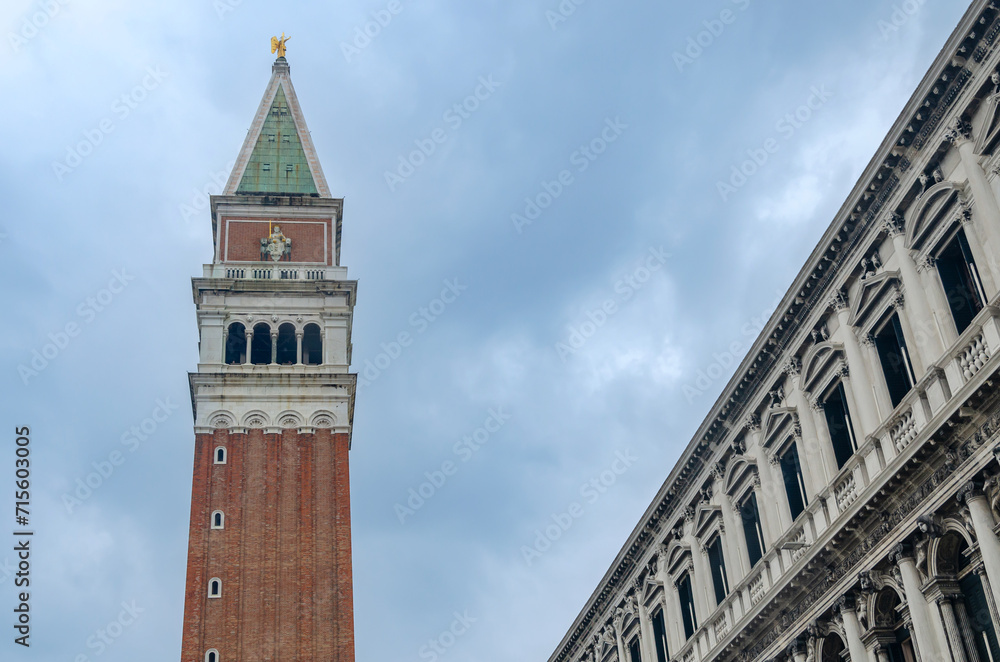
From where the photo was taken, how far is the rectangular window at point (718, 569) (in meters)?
32.8

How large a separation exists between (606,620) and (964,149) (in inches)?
936

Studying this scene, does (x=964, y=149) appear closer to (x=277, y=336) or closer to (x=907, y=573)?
(x=907, y=573)

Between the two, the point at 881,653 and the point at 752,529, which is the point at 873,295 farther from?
the point at 752,529

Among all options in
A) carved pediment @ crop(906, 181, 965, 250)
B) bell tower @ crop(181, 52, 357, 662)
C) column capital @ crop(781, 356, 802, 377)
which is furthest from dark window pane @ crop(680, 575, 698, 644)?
bell tower @ crop(181, 52, 357, 662)

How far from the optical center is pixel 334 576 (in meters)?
61.7

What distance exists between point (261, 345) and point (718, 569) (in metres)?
40.9

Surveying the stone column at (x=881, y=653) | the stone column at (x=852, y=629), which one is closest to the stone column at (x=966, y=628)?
the stone column at (x=881, y=653)

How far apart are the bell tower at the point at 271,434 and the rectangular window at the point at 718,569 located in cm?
3006

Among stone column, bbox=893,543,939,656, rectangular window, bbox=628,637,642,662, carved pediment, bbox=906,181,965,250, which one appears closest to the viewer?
stone column, bbox=893,543,939,656

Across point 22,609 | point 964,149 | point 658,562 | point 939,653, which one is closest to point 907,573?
point 939,653

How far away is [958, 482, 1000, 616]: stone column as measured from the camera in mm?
20750

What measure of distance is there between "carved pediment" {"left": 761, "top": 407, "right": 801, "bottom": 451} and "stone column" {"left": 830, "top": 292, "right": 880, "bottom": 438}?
106 inches

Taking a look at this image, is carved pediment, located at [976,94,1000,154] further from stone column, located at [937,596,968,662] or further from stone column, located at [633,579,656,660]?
stone column, located at [633,579,656,660]

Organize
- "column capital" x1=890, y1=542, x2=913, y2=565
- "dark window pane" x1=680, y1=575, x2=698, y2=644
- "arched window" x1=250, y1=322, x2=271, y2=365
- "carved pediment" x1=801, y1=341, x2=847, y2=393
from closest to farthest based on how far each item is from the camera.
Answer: "column capital" x1=890, y1=542, x2=913, y2=565, "carved pediment" x1=801, y1=341, x2=847, y2=393, "dark window pane" x1=680, y1=575, x2=698, y2=644, "arched window" x1=250, y1=322, x2=271, y2=365
